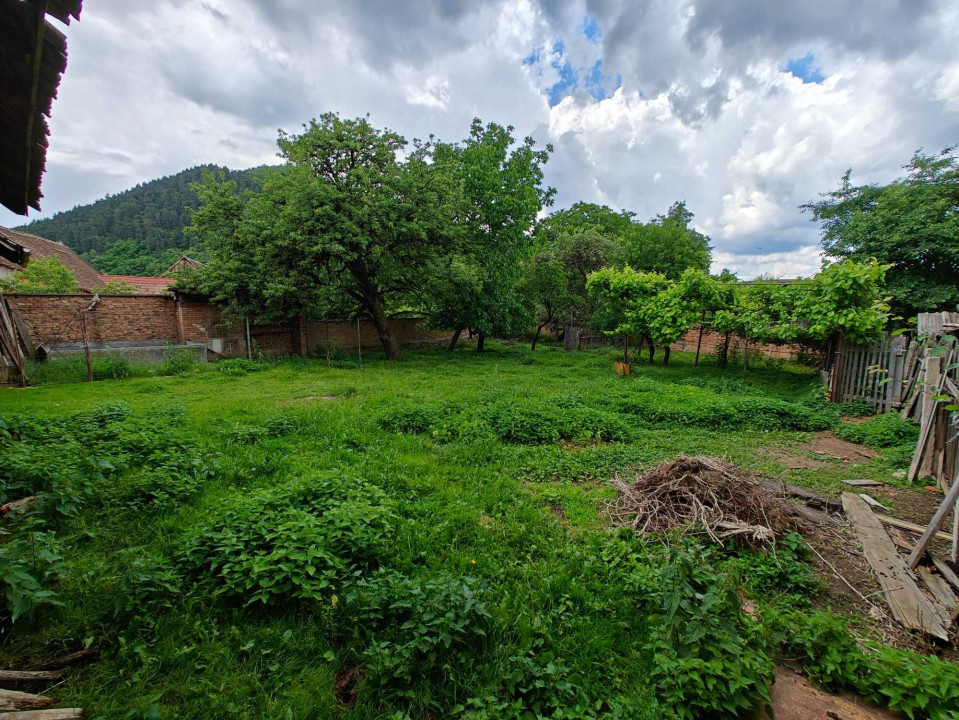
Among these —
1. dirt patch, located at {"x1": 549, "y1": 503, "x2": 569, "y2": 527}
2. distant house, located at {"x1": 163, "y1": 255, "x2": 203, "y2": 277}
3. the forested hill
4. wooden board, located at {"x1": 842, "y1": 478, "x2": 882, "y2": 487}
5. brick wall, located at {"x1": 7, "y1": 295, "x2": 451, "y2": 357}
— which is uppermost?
the forested hill

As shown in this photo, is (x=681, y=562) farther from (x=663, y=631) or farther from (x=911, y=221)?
(x=911, y=221)

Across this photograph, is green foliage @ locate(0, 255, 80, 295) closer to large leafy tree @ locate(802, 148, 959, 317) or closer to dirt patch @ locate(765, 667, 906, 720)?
dirt patch @ locate(765, 667, 906, 720)

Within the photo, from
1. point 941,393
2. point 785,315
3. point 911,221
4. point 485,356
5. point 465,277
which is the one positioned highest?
point 911,221

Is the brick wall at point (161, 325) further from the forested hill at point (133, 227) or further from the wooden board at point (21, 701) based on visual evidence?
the forested hill at point (133, 227)

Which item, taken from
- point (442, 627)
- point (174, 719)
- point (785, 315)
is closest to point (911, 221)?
point (785, 315)

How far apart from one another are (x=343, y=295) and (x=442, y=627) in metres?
13.0

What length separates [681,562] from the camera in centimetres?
233

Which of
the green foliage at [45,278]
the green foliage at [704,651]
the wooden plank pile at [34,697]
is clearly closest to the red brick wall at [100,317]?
the green foliage at [45,278]

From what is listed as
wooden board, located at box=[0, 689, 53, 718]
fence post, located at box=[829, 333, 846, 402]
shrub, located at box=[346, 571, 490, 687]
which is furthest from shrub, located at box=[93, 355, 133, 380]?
fence post, located at box=[829, 333, 846, 402]

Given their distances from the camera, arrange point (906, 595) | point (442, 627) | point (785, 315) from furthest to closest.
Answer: point (785, 315), point (906, 595), point (442, 627)

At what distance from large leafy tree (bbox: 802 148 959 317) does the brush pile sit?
32.3 ft

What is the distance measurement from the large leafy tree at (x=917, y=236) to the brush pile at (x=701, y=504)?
32.3ft

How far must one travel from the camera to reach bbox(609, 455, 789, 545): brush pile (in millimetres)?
3195

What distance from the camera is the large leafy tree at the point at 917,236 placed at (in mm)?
9500
